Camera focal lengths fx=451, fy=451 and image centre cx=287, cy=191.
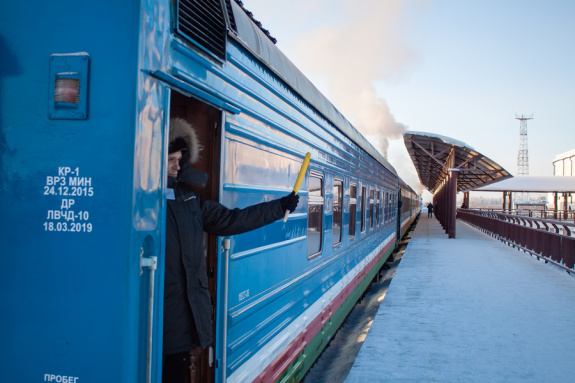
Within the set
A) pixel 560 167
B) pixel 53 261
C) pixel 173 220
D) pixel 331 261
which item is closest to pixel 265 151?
pixel 173 220

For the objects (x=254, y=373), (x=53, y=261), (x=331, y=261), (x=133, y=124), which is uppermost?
(x=133, y=124)

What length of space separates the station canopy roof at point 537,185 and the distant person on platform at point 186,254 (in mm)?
40180

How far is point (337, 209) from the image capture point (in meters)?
5.64

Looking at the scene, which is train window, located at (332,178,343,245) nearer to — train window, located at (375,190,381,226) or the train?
the train

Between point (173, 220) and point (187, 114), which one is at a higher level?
point (187, 114)

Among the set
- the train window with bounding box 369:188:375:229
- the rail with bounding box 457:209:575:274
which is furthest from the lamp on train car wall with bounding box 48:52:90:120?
the rail with bounding box 457:209:575:274

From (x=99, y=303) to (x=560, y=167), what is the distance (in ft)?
260

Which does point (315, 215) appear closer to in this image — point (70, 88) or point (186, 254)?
point (186, 254)

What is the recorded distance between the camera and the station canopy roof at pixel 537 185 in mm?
39438

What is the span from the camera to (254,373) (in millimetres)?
3057

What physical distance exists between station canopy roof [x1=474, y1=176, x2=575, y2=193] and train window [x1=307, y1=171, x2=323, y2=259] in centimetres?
3775

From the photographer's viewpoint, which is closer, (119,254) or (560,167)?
(119,254)

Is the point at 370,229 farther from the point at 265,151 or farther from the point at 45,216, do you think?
the point at 45,216

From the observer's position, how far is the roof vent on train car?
7.23 ft
